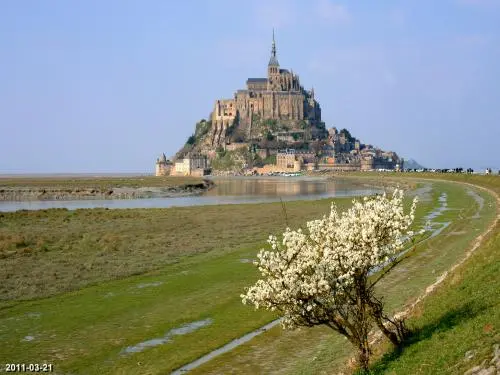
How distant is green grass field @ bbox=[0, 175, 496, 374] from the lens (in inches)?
579

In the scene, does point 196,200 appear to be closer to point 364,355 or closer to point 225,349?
point 225,349

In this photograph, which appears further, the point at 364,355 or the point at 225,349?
the point at 225,349

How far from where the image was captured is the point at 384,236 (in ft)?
37.1

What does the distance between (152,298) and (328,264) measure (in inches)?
460

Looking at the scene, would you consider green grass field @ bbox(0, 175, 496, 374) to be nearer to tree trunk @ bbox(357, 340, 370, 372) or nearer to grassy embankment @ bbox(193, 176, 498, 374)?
grassy embankment @ bbox(193, 176, 498, 374)

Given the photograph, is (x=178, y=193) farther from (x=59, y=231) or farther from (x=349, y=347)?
(x=349, y=347)

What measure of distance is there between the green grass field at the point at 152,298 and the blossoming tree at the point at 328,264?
249 cm

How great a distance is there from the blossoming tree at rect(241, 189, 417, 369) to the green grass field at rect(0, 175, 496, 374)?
2.49 meters

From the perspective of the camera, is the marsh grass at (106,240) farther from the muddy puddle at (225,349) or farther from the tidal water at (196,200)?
the tidal water at (196,200)

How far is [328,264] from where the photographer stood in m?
10.8

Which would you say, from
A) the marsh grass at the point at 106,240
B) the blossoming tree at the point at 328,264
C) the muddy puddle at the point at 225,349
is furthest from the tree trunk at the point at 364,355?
the marsh grass at the point at 106,240

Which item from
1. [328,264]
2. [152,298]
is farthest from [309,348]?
[152,298]

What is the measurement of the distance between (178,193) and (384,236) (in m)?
106

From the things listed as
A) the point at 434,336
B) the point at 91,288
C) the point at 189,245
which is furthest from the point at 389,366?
the point at 189,245
